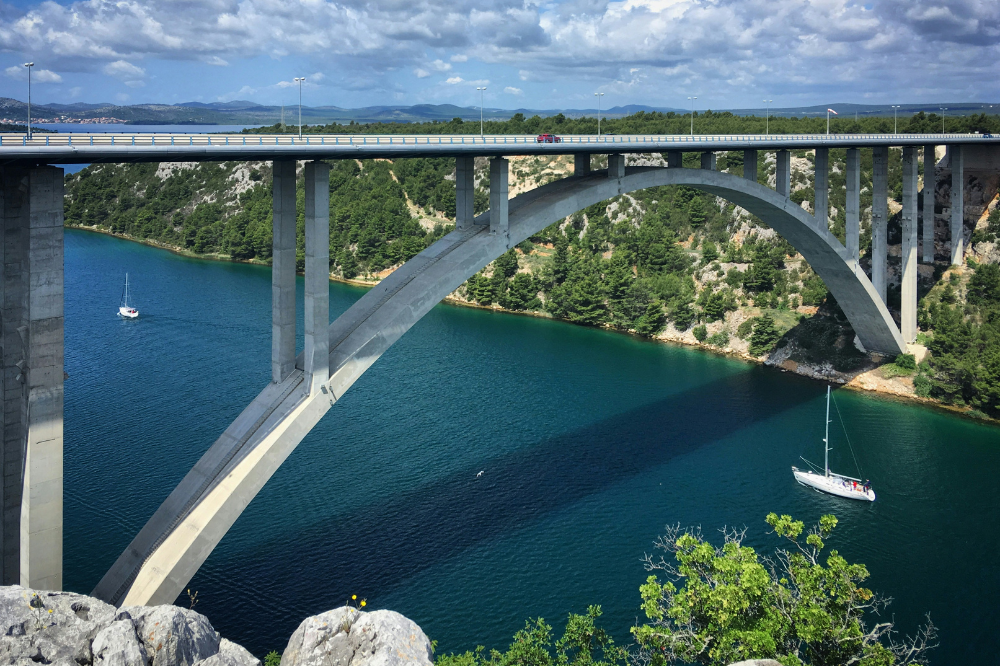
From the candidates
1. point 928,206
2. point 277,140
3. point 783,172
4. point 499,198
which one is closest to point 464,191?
point 499,198

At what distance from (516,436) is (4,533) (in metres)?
21.7

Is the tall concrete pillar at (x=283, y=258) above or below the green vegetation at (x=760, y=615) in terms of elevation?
above

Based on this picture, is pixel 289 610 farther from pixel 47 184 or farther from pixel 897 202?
pixel 897 202

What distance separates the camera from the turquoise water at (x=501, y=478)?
26.5 meters

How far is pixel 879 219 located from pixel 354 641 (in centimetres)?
4211

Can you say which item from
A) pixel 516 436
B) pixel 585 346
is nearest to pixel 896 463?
pixel 516 436

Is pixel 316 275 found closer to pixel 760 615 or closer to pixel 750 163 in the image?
pixel 760 615

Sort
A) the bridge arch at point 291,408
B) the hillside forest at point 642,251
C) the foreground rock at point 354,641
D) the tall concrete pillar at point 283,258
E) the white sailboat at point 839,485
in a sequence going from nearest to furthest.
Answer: the foreground rock at point 354,641 → the bridge arch at point 291,408 → the tall concrete pillar at point 283,258 → the white sailboat at point 839,485 → the hillside forest at point 642,251

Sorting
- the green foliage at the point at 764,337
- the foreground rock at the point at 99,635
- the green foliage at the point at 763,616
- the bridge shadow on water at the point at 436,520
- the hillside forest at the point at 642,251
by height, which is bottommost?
the bridge shadow on water at the point at 436,520

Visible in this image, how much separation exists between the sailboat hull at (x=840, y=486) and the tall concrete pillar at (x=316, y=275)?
820 inches

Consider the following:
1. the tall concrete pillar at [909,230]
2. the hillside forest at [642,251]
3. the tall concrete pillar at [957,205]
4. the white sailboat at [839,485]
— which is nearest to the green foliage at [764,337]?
the hillside forest at [642,251]

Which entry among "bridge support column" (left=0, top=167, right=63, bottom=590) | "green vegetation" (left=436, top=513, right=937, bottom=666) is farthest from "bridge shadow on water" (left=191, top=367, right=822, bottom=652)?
"green vegetation" (left=436, top=513, right=937, bottom=666)

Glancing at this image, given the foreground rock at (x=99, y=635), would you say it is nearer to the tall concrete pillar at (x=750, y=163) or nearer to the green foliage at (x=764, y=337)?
the tall concrete pillar at (x=750, y=163)

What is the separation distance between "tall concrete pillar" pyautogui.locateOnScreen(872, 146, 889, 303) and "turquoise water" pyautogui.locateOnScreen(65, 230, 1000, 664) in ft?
22.8
